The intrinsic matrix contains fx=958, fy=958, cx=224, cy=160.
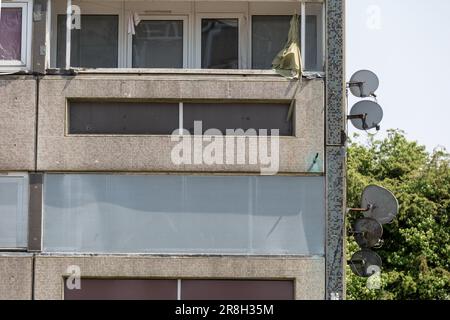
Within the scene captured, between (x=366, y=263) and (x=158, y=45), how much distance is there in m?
5.01

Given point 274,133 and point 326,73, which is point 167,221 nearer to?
point 274,133

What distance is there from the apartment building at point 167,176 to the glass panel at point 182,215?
16 mm

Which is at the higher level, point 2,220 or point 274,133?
point 274,133

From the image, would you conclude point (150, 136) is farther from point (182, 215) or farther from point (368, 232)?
point (368, 232)

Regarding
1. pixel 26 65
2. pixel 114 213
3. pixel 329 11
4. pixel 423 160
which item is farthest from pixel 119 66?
pixel 423 160

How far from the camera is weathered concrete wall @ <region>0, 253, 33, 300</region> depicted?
15.0 m

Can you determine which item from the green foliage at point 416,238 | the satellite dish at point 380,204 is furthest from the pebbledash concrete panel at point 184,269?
the green foliage at point 416,238

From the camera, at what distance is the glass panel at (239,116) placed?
1550 cm

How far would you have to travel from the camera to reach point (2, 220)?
49.8 ft

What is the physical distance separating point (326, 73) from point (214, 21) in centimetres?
215

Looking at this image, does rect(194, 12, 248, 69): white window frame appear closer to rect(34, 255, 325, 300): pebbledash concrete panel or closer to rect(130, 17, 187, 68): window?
rect(130, 17, 187, 68): window

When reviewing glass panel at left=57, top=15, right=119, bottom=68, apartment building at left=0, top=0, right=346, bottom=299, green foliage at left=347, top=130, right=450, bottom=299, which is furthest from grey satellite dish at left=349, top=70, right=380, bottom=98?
green foliage at left=347, top=130, right=450, bottom=299

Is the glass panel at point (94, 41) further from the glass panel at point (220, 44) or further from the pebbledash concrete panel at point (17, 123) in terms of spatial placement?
the glass panel at point (220, 44)
